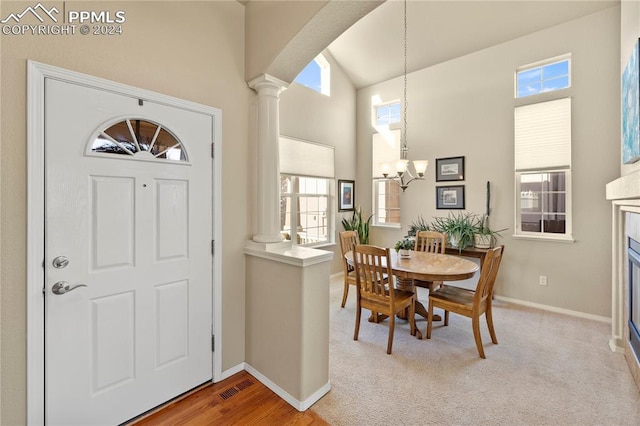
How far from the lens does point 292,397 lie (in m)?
2.06

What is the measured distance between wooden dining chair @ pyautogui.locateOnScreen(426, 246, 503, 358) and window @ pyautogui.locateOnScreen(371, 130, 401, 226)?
2.49 meters

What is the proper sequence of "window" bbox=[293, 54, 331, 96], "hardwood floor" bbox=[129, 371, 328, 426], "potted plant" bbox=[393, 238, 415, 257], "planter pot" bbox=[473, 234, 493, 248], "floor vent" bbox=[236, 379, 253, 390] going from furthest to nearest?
"window" bbox=[293, 54, 331, 96], "planter pot" bbox=[473, 234, 493, 248], "potted plant" bbox=[393, 238, 415, 257], "floor vent" bbox=[236, 379, 253, 390], "hardwood floor" bbox=[129, 371, 328, 426]

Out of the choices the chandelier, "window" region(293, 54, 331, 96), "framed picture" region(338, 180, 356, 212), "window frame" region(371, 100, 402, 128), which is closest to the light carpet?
the chandelier

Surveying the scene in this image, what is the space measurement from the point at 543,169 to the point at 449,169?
1202 mm

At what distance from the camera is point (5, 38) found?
1.46 m

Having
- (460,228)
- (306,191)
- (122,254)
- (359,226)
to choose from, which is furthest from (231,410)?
(359,226)

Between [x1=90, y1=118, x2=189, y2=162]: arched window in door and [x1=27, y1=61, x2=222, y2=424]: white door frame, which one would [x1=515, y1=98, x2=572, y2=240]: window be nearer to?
Result: [x1=90, y1=118, x2=189, y2=162]: arched window in door

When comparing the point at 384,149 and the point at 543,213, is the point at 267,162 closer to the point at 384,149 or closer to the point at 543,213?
the point at 384,149

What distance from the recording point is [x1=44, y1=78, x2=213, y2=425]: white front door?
1.62 m

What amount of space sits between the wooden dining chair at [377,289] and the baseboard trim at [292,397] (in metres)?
0.86

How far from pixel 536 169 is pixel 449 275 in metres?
2.42

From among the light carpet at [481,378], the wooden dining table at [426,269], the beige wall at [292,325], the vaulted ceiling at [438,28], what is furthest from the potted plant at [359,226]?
the beige wall at [292,325]

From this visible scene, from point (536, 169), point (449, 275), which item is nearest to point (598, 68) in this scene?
point (536, 169)

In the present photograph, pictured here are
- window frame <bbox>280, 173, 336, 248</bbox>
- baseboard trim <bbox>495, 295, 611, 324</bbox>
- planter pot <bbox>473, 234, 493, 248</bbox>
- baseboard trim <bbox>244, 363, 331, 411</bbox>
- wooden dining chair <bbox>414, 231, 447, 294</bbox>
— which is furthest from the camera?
window frame <bbox>280, 173, 336, 248</bbox>
